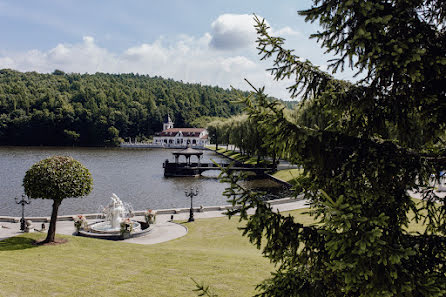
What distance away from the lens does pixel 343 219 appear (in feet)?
9.41

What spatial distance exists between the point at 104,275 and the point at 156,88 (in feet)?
496

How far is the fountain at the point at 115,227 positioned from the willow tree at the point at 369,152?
40.6ft

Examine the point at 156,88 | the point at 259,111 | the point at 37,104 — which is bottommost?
the point at 259,111

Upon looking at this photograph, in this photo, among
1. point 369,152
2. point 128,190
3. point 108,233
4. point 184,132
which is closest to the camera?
point 369,152

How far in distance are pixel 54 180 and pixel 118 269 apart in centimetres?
481

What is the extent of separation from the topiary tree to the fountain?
2.60 metres

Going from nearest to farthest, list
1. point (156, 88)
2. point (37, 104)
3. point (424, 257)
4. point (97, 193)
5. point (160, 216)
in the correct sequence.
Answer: point (424, 257) → point (160, 216) → point (97, 193) → point (37, 104) → point (156, 88)

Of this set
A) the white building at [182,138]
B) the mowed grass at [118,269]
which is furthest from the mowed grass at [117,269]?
the white building at [182,138]

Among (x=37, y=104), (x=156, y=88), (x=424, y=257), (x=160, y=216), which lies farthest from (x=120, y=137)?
(x=424, y=257)

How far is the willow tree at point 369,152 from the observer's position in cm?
306

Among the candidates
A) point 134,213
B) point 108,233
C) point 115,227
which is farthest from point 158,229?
point 134,213

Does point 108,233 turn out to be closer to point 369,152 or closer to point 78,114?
point 369,152

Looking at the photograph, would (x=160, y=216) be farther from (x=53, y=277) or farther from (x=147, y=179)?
(x=147, y=179)

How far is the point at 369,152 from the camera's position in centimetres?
341
